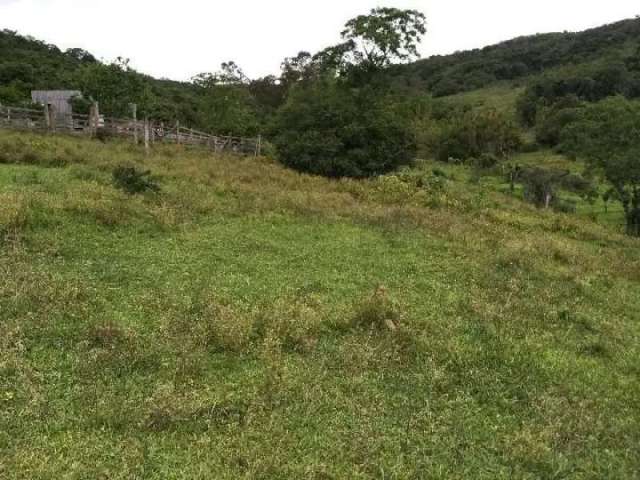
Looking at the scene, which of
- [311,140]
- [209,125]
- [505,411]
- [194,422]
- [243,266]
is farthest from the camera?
[209,125]

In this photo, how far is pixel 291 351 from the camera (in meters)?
6.61

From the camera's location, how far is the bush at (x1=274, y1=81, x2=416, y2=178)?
28.2 meters

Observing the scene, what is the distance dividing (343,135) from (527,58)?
115278mm

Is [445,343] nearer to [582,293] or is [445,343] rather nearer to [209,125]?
[582,293]

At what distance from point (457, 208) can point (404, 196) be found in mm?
1991

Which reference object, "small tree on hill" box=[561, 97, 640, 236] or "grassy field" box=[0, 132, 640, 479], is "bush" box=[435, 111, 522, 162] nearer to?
"small tree on hill" box=[561, 97, 640, 236]

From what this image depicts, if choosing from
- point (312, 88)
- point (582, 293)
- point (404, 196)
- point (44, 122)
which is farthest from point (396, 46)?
point (582, 293)

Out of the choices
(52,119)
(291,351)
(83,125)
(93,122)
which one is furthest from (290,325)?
(83,125)

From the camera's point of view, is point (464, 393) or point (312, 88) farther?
point (312, 88)

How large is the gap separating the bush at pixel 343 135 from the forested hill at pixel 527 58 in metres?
84.6

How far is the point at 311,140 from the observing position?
93.6ft

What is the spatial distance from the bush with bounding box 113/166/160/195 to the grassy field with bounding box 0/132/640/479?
0.73m

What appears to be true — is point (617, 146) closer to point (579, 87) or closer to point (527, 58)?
point (579, 87)

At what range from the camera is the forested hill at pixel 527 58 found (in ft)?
382
